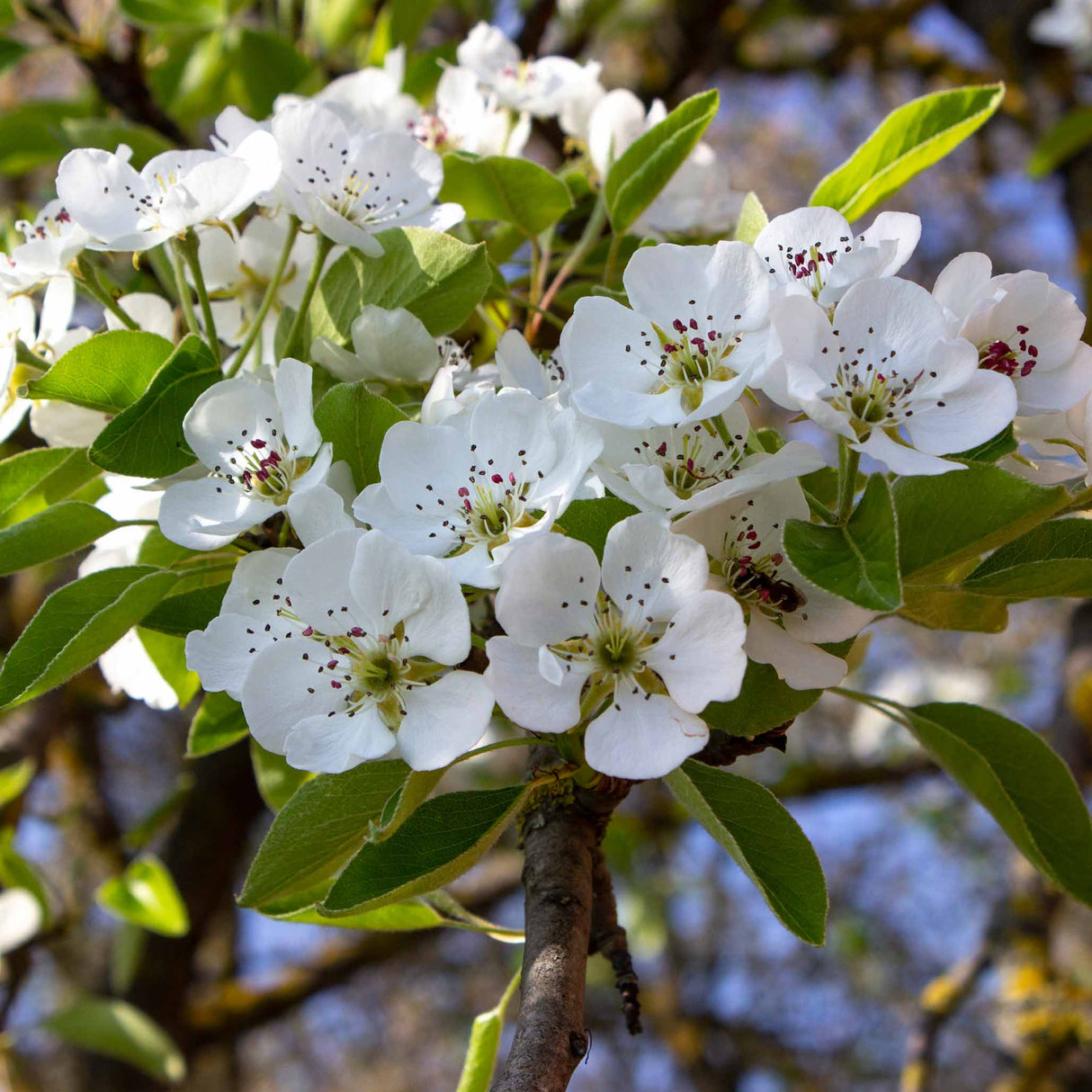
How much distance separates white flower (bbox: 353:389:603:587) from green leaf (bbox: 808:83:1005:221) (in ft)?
1.25

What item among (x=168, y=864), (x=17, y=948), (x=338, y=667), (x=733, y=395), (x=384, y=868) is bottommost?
(x=168, y=864)

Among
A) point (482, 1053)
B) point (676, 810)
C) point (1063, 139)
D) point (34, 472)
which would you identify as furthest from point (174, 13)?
point (676, 810)

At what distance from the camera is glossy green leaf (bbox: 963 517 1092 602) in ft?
2.38

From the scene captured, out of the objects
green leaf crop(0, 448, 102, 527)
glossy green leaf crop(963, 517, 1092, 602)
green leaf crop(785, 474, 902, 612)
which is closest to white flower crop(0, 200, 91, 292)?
green leaf crop(0, 448, 102, 527)

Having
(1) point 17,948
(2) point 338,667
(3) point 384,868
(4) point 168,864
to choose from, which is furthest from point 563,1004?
(4) point 168,864

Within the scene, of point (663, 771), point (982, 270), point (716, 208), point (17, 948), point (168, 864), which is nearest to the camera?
point (663, 771)

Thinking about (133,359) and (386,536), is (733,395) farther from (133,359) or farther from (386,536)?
(133,359)

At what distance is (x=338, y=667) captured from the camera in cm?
73

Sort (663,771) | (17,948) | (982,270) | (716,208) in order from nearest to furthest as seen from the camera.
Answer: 1. (663,771)
2. (982,270)
3. (716,208)
4. (17,948)

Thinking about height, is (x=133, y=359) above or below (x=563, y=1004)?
above

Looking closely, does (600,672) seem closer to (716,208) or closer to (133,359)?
(133,359)

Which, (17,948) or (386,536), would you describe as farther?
(17,948)

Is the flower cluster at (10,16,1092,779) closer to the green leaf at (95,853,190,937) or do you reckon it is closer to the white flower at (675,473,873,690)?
the white flower at (675,473,873,690)

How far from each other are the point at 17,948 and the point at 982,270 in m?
1.94
